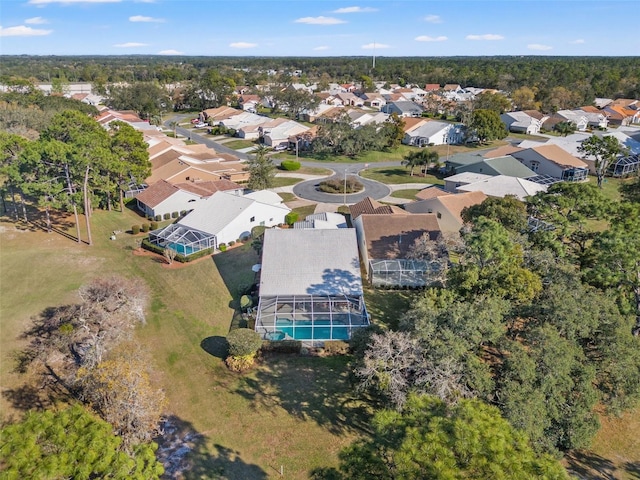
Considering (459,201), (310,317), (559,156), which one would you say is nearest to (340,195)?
(459,201)

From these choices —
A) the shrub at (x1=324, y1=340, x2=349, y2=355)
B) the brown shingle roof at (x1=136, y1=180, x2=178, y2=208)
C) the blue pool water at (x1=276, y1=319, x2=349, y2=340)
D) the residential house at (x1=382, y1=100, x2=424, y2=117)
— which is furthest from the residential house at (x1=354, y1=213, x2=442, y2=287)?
the residential house at (x1=382, y1=100, x2=424, y2=117)

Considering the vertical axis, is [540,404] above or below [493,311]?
below

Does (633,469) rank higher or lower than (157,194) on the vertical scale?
lower

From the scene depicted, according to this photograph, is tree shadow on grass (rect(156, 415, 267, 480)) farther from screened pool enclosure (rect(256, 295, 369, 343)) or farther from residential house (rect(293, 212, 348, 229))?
residential house (rect(293, 212, 348, 229))

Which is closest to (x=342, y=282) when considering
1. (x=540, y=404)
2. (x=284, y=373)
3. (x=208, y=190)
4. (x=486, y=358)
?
(x=284, y=373)

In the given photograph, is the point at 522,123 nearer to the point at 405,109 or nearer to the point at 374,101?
the point at 405,109

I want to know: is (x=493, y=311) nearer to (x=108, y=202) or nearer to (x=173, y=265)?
(x=173, y=265)

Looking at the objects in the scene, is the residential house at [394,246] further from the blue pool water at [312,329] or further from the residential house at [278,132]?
the residential house at [278,132]
